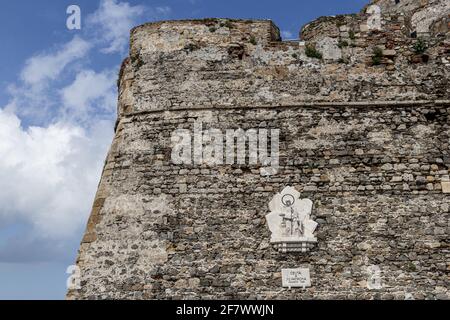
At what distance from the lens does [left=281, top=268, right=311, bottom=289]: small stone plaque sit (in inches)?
339

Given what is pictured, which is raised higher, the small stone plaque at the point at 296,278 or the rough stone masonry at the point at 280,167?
the rough stone masonry at the point at 280,167

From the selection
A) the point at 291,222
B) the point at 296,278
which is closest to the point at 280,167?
the point at 291,222

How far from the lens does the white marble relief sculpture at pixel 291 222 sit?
8.84 metres

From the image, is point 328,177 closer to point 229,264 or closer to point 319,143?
point 319,143

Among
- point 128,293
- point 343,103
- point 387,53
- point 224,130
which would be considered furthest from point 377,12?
point 128,293

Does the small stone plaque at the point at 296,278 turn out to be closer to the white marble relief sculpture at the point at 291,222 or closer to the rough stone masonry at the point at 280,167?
the rough stone masonry at the point at 280,167

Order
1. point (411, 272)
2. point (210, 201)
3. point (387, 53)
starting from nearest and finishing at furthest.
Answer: point (411, 272) < point (210, 201) < point (387, 53)

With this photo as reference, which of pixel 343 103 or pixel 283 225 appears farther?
pixel 343 103

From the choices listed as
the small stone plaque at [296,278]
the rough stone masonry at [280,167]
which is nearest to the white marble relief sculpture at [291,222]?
the rough stone masonry at [280,167]

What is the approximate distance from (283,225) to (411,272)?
204cm

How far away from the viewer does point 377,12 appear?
10242 mm

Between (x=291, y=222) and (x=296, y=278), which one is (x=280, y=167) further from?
(x=296, y=278)

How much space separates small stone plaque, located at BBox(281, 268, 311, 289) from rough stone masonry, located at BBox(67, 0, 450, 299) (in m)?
0.08

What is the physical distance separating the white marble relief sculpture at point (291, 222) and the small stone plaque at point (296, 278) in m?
0.32
